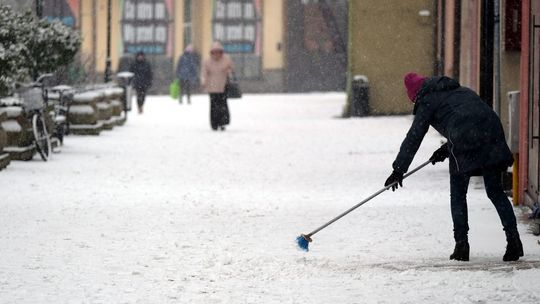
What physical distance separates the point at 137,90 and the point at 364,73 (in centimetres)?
577

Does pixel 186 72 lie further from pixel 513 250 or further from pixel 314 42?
pixel 513 250

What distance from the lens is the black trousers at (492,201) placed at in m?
9.02

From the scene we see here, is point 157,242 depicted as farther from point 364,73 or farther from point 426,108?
point 364,73

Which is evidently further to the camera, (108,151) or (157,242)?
(108,151)

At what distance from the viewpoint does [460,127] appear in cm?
892

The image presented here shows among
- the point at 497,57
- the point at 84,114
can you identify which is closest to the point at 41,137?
the point at 84,114

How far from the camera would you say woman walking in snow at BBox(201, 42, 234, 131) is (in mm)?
26391

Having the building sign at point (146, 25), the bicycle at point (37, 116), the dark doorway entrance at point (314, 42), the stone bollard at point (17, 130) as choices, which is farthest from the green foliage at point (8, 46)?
the dark doorway entrance at point (314, 42)

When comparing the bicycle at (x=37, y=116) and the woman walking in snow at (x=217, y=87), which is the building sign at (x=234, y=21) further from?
the bicycle at (x=37, y=116)

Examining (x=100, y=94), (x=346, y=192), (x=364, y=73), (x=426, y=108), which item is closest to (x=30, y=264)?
(x=426, y=108)

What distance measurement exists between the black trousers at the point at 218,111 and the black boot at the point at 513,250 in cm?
1751

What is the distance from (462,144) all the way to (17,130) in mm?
10105

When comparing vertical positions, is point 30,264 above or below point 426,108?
below

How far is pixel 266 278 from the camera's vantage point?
868 centimetres
